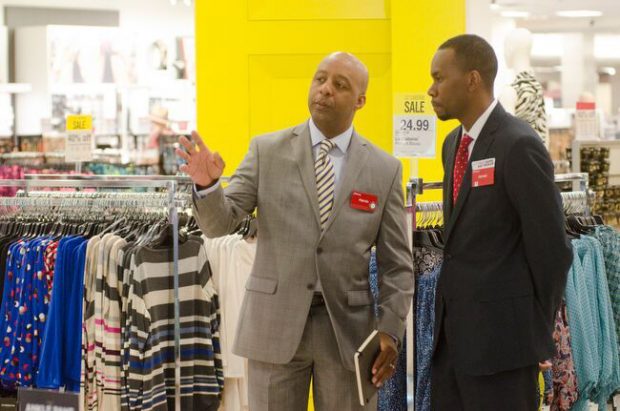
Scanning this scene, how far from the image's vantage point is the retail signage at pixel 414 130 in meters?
4.32

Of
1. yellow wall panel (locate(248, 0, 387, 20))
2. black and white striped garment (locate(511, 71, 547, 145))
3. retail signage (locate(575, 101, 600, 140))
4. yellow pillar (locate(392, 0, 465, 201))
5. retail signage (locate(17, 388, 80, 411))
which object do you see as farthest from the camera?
retail signage (locate(575, 101, 600, 140))

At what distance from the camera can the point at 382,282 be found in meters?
3.11

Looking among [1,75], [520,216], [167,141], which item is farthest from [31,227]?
[1,75]

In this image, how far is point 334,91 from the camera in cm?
301

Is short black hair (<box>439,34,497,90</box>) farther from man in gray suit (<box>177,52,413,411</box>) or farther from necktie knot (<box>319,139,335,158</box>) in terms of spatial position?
necktie knot (<box>319,139,335,158</box>)

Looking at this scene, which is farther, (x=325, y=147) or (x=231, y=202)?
(x=325, y=147)

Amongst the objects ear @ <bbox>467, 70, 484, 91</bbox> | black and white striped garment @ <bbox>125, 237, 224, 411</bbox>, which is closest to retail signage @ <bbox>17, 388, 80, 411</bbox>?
black and white striped garment @ <bbox>125, 237, 224, 411</bbox>

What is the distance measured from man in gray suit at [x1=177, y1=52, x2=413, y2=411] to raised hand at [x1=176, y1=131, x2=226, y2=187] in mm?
140

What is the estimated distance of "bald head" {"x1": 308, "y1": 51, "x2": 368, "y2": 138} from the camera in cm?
301

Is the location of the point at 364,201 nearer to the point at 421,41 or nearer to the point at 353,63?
the point at 353,63

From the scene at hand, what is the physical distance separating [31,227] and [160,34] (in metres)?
8.22

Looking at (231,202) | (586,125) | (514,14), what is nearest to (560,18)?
(514,14)

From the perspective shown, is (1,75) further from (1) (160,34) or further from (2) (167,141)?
(2) (167,141)

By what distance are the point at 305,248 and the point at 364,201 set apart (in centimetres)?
26
